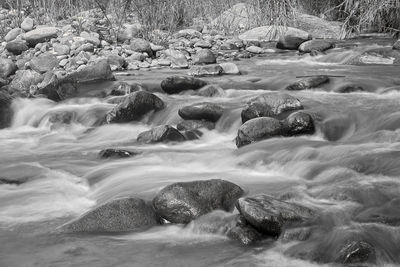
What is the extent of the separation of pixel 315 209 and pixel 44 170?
3.11 m

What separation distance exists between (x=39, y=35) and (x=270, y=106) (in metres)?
7.52

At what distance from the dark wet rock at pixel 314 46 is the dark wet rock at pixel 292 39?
398mm

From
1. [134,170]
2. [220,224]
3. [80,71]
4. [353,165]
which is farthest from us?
[80,71]

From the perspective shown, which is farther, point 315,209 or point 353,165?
point 353,165

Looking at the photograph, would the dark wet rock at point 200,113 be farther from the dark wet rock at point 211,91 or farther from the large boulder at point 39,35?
the large boulder at point 39,35

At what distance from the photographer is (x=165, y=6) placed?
1390cm

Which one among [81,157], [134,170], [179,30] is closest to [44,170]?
[81,157]

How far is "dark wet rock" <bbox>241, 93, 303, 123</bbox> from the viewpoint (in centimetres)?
665

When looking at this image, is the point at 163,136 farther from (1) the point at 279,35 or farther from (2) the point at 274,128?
(1) the point at 279,35

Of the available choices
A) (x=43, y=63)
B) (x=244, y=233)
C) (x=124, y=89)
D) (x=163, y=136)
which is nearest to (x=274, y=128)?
(x=163, y=136)

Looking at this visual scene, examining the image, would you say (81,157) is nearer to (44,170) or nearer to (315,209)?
(44,170)

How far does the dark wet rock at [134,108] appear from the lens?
7.71 meters

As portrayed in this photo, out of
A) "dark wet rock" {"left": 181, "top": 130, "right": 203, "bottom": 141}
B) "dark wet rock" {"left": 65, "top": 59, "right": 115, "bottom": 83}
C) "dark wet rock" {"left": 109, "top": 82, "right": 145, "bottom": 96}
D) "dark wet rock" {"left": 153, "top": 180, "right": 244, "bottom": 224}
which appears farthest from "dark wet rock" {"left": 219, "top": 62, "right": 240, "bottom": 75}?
"dark wet rock" {"left": 153, "top": 180, "right": 244, "bottom": 224}

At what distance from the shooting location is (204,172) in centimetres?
563
